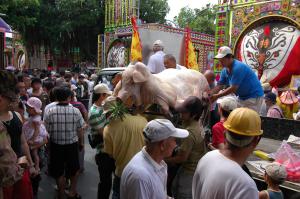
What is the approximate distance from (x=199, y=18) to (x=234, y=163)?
37485 millimetres

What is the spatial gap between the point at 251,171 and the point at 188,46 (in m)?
5.20

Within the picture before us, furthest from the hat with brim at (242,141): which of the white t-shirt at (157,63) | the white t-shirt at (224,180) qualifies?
the white t-shirt at (157,63)

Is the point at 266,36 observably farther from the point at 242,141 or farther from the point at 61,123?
the point at 242,141

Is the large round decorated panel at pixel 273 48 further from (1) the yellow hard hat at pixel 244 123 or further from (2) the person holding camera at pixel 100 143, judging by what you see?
(1) the yellow hard hat at pixel 244 123

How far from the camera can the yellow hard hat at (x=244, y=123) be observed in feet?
6.13

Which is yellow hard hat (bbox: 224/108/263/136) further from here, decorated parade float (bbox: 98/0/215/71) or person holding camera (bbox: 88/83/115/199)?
decorated parade float (bbox: 98/0/215/71)

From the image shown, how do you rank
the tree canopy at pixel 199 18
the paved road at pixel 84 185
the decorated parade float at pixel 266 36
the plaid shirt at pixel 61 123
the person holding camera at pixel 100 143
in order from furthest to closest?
the tree canopy at pixel 199 18 → the decorated parade float at pixel 266 36 → the paved road at pixel 84 185 → the plaid shirt at pixel 61 123 → the person holding camera at pixel 100 143

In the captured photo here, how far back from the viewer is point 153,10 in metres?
26.9

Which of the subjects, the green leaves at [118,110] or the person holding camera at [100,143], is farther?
the person holding camera at [100,143]

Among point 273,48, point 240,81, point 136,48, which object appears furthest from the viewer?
point 273,48

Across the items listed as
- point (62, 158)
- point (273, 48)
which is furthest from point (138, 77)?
point (273, 48)

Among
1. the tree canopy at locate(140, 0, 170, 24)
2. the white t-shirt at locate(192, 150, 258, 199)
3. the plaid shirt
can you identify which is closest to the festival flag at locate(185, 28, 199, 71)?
the plaid shirt

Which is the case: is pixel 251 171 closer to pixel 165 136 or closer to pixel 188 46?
pixel 165 136

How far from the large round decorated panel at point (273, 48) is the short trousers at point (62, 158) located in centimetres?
640
